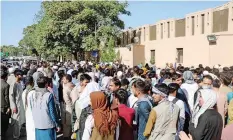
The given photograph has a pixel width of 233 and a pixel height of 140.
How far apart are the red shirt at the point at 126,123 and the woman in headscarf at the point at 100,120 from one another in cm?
61

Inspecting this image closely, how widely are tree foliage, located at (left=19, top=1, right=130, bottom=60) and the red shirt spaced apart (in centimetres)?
3192

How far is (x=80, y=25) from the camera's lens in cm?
3741

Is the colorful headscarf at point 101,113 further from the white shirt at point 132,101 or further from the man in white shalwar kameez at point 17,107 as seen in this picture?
the man in white shalwar kameez at point 17,107


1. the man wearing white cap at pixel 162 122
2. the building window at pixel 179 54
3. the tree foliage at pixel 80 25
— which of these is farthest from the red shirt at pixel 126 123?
the tree foliage at pixel 80 25

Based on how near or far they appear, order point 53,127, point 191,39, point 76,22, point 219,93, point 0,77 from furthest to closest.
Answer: point 76,22
point 191,39
point 0,77
point 219,93
point 53,127

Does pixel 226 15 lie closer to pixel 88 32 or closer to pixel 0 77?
pixel 88 32

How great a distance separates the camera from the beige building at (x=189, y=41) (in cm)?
2516

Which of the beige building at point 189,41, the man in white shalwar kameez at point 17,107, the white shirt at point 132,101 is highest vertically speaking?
the beige building at point 189,41

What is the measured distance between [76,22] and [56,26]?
2.45 meters

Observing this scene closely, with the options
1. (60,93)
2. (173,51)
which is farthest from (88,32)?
(60,93)

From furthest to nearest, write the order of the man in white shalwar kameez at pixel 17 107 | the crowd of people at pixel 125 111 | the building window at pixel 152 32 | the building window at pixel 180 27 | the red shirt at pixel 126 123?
1. the building window at pixel 152 32
2. the building window at pixel 180 27
3. the man in white shalwar kameez at pixel 17 107
4. the red shirt at pixel 126 123
5. the crowd of people at pixel 125 111

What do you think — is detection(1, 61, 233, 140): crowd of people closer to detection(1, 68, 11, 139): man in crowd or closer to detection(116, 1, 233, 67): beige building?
detection(1, 68, 11, 139): man in crowd

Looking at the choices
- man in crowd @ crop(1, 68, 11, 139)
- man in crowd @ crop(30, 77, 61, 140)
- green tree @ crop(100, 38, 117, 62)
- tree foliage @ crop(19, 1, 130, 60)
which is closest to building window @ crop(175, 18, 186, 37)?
green tree @ crop(100, 38, 117, 62)

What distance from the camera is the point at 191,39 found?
28625 millimetres
